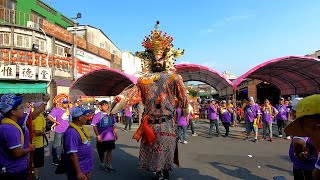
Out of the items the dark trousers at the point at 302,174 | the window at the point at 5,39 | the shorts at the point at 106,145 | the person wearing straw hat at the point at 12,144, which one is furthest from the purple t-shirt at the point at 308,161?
the window at the point at 5,39

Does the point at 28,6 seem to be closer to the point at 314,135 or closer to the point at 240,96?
the point at 240,96

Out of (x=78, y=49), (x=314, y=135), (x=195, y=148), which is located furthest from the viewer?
(x=78, y=49)

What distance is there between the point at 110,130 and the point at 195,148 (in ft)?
13.2

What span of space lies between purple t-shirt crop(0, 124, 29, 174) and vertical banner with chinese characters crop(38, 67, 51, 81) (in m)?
20.3

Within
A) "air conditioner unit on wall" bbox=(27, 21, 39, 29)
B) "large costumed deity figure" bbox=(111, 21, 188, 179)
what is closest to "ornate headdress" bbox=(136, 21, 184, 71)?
"large costumed deity figure" bbox=(111, 21, 188, 179)

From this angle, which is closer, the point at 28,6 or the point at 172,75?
the point at 172,75

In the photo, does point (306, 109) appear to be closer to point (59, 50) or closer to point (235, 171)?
point (235, 171)

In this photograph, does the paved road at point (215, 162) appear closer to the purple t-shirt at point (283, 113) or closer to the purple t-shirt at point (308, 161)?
the purple t-shirt at point (283, 113)

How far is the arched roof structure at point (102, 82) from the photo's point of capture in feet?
53.3

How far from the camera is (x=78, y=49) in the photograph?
28906mm

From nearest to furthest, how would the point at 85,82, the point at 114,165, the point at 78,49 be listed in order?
the point at 114,165
the point at 85,82
the point at 78,49

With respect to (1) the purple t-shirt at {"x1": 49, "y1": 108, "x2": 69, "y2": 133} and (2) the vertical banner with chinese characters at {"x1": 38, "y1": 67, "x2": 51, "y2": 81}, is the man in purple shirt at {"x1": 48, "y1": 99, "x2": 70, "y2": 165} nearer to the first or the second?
(1) the purple t-shirt at {"x1": 49, "y1": 108, "x2": 69, "y2": 133}

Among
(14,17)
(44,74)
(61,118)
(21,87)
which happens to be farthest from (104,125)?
(14,17)

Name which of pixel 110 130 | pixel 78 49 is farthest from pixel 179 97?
pixel 78 49
